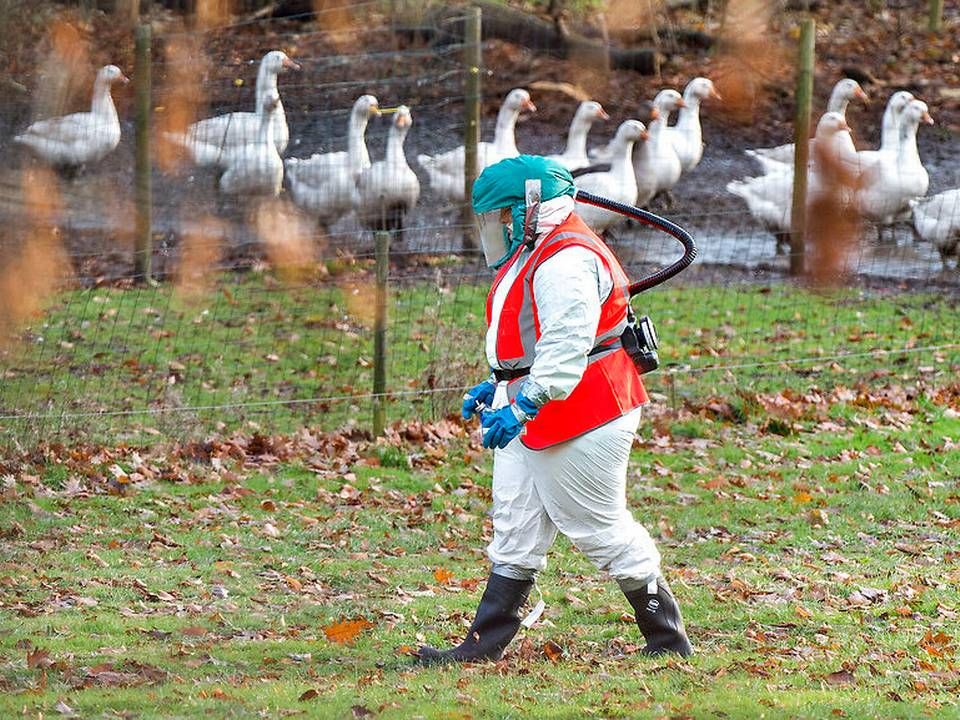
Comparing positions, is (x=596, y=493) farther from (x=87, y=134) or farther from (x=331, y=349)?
(x=87, y=134)

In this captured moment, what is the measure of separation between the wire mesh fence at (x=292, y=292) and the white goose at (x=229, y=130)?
1.4 inches

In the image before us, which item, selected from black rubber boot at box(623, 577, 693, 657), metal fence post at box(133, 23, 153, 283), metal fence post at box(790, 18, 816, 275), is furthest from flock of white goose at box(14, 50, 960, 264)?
black rubber boot at box(623, 577, 693, 657)

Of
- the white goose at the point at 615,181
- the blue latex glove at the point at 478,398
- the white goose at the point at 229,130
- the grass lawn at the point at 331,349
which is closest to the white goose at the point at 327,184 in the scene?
the white goose at the point at 229,130

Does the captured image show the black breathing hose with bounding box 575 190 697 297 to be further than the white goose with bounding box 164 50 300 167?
No

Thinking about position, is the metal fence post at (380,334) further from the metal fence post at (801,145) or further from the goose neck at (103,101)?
the metal fence post at (801,145)

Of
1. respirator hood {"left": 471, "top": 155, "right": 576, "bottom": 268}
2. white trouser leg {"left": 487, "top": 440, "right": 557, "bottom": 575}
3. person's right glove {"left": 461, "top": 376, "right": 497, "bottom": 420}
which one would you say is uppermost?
respirator hood {"left": 471, "top": 155, "right": 576, "bottom": 268}

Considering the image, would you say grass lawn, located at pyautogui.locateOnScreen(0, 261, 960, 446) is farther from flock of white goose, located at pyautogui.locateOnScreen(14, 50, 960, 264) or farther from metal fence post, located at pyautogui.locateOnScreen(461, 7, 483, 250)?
flock of white goose, located at pyautogui.locateOnScreen(14, 50, 960, 264)

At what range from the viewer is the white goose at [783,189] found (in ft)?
54.3

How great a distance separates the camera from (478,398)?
20.6 ft

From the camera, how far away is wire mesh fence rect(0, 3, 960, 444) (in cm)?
1164

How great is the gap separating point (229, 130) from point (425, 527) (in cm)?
792

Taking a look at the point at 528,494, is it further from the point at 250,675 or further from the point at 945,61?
the point at 945,61

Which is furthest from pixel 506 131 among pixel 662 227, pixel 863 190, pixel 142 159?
pixel 662 227

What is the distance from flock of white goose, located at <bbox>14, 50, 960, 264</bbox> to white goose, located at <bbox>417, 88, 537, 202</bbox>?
16 mm
